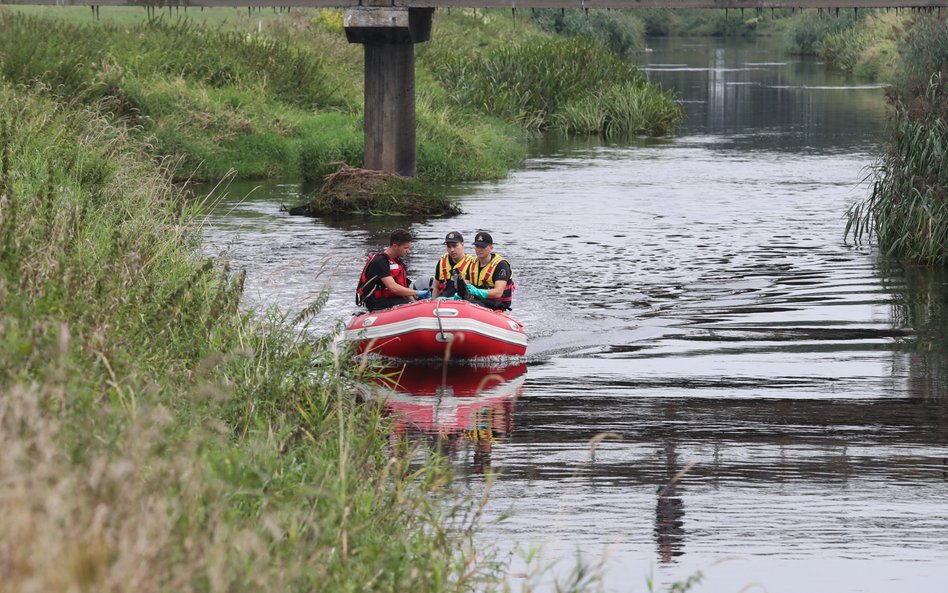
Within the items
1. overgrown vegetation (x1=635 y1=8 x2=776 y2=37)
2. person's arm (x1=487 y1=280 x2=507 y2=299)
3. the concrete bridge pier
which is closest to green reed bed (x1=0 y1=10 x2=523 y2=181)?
the concrete bridge pier

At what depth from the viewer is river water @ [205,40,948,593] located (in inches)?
347

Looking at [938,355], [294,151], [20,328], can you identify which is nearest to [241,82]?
[294,151]

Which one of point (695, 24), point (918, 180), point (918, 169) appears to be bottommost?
point (918, 180)

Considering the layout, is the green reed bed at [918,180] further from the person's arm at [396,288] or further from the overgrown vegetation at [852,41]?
the overgrown vegetation at [852,41]

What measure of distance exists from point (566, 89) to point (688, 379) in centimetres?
2772

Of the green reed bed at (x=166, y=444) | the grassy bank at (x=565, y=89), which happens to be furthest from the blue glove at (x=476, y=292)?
the grassy bank at (x=565, y=89)

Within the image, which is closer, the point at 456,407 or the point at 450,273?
the point at 456,407

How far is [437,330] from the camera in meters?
Answer: 14.2

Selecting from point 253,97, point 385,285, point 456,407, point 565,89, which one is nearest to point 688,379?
point 456,407

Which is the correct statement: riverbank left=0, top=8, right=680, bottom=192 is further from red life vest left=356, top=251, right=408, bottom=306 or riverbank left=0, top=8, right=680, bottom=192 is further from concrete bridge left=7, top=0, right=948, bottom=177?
red life vest left=356, top=251, right=408, bottom=306

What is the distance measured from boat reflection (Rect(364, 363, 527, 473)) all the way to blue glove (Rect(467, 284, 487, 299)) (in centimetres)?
87

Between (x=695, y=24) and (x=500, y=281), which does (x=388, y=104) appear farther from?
(x=695, y=24)

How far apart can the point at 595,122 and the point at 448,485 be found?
3133cm

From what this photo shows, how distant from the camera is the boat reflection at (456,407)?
1112 cm
